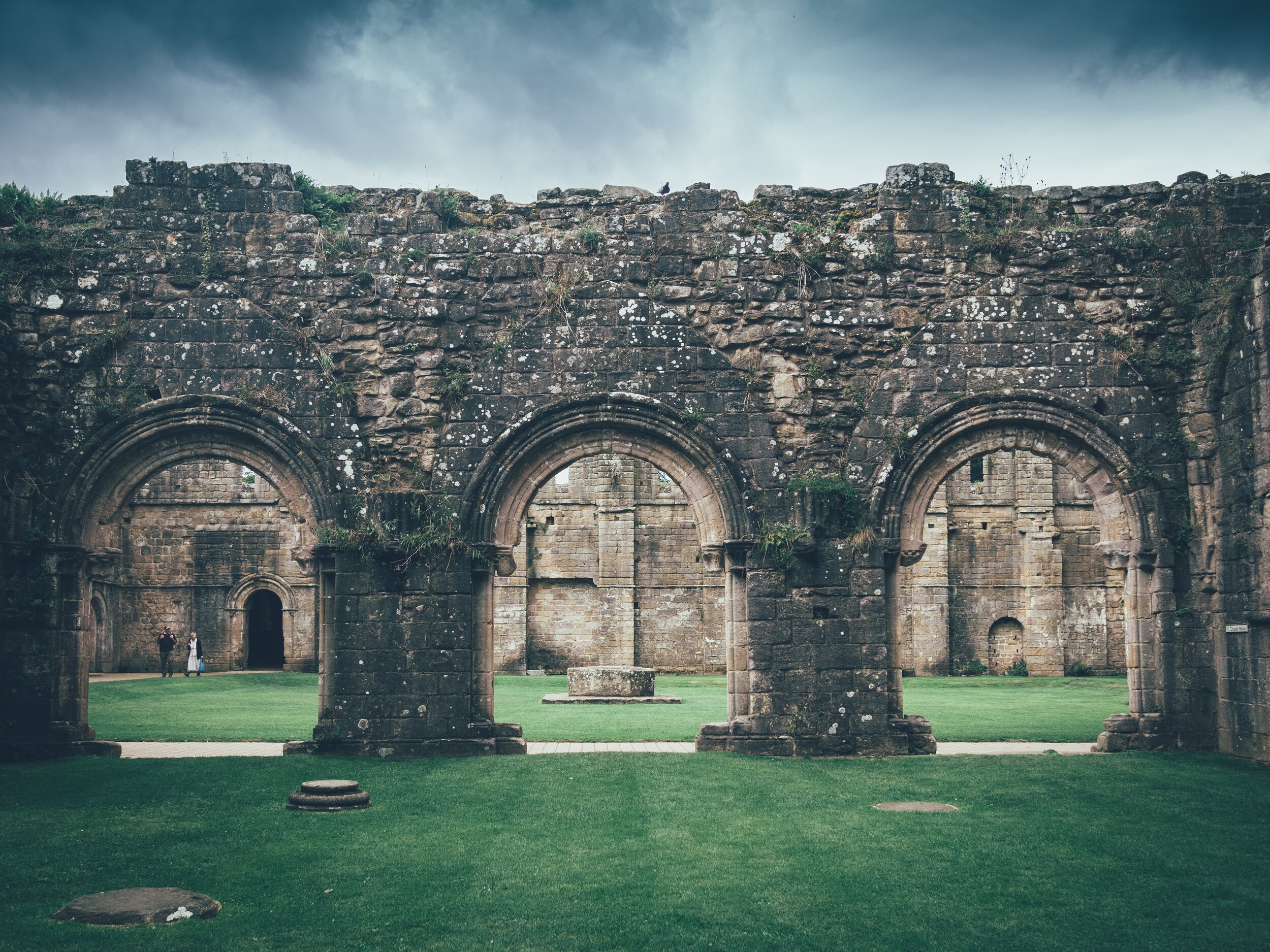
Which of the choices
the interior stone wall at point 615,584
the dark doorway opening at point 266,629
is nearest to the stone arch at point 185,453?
the interior stone wall at point 615,584

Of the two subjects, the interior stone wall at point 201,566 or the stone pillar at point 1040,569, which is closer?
the interior stone wall at point 201,566

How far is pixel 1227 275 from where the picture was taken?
1025 centimetres

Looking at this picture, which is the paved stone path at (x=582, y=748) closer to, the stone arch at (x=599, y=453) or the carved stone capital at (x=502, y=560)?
the stone arch at (x=599, y=453)

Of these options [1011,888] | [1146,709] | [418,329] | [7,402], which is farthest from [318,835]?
[1146,709]

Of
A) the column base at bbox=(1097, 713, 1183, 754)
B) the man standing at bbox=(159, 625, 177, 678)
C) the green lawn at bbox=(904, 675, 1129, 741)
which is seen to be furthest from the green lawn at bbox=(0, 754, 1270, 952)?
the man standing at bbox=(159, 625, 177, 678)

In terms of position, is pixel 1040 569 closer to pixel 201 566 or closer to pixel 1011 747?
pixel 1011 747

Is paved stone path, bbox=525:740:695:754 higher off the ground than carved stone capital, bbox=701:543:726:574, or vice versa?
carved stone capital, bbox=701:543:726:574

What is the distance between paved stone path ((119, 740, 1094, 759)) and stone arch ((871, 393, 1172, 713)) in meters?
1.00

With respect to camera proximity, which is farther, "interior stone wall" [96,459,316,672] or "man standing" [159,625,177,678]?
"interior stone wall" [96,459,316,672]

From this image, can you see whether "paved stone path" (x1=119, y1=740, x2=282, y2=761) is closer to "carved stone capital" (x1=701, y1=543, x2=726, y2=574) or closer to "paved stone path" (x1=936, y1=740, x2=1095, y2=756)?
"carved stone capital" (x1=701, y1=543, x2=726, y2=574)

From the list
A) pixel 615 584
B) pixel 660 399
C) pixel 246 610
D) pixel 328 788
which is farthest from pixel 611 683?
pixel 246 610

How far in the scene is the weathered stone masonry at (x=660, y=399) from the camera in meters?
9.91

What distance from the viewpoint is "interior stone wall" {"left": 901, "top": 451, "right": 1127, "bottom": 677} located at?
78.3 feet

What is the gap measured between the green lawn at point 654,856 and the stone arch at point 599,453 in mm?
1388
